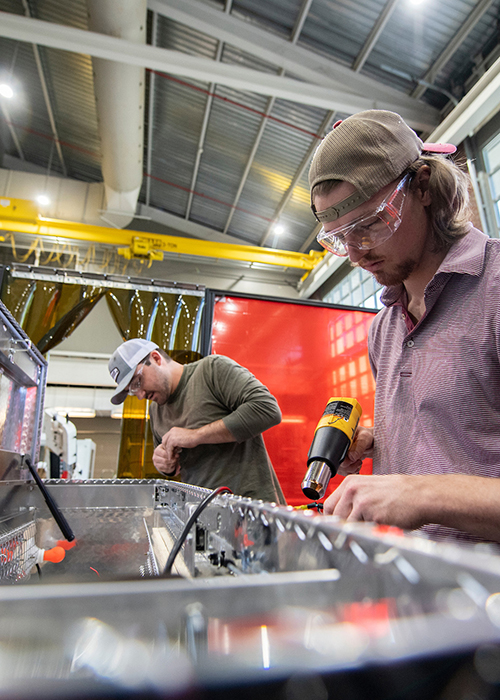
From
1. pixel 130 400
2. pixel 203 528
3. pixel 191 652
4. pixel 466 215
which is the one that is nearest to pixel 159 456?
pixel 203 528

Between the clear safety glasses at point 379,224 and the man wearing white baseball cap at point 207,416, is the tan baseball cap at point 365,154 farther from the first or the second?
the man wearing white baseball cap at point 207,416

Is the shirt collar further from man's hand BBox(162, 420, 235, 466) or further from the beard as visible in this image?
man's hand BBox(162, 420, 235, 466)

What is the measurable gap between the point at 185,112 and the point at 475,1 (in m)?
3.37

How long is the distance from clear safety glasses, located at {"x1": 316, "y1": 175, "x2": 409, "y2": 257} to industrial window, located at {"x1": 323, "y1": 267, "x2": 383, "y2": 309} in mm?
4933

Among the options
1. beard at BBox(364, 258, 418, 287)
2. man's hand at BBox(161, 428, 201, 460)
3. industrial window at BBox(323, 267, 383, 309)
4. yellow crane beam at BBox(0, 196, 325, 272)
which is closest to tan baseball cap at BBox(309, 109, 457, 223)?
beard at BBox(364, 258, 418, 287)

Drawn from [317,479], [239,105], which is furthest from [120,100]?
[317,479]

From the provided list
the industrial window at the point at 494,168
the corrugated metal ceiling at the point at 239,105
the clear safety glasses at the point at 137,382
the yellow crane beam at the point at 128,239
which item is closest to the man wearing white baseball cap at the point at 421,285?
the clear safety glasses at the point at 137,382

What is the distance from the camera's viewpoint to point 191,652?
0.19 m

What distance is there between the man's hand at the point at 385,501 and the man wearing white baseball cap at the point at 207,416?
1207 millimetres

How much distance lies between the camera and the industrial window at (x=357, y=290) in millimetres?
6086

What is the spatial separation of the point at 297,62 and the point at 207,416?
385 cm

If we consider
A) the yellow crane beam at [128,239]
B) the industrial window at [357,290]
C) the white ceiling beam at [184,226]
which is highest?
the white ceiling beam at [184,226]

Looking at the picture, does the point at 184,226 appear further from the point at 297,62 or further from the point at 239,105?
the point at 297,62

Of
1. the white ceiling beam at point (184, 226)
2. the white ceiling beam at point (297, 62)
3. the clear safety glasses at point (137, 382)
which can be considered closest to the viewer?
the clear safety glasses at point (137, 382)
